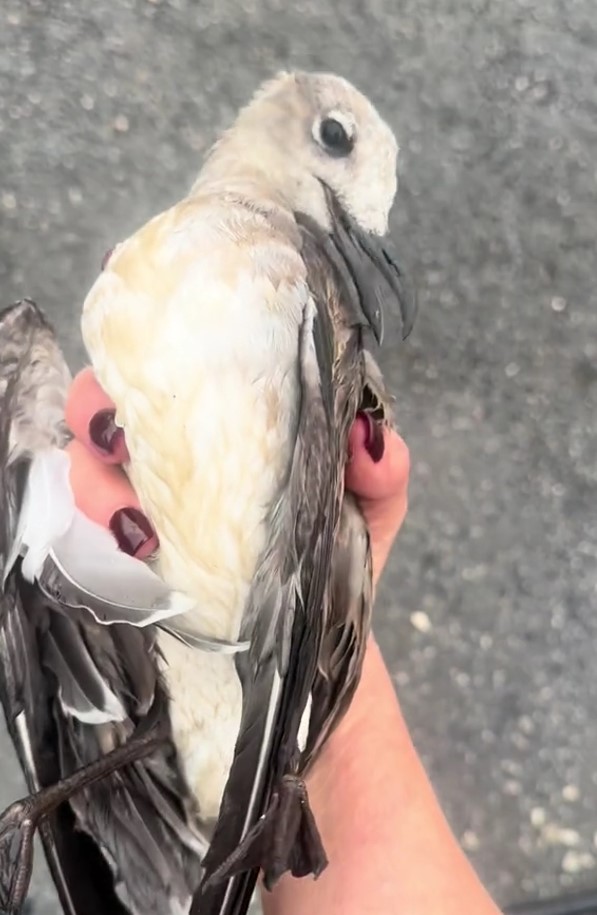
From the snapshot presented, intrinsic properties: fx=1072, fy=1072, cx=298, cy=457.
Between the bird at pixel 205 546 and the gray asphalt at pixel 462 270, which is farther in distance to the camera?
the gray asphalt at pixel 462 270

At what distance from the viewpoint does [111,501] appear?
46 cm

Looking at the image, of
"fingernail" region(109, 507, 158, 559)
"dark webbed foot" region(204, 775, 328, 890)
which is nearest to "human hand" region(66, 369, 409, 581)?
"fingernail" region(109, 507, 158, 559)

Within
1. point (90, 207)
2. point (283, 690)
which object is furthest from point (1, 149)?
point (283, 690)

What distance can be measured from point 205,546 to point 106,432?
0.07 meters

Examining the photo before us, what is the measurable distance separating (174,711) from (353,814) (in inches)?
13.2

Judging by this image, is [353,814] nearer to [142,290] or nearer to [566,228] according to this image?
[142,290]

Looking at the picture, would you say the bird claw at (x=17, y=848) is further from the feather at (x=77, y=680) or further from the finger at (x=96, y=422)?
the finger at (x=96, y=422)

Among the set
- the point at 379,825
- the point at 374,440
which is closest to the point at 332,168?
the point at 374,440

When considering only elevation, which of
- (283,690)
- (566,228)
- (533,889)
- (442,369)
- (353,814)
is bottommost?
(533,889)

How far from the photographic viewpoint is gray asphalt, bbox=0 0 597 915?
0.95 m

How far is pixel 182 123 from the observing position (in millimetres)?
952

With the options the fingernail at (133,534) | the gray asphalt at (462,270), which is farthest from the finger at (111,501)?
the gray asphalt at (462,270)

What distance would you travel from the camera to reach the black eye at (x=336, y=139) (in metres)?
0.55

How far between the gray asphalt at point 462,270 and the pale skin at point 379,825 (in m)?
0.16
